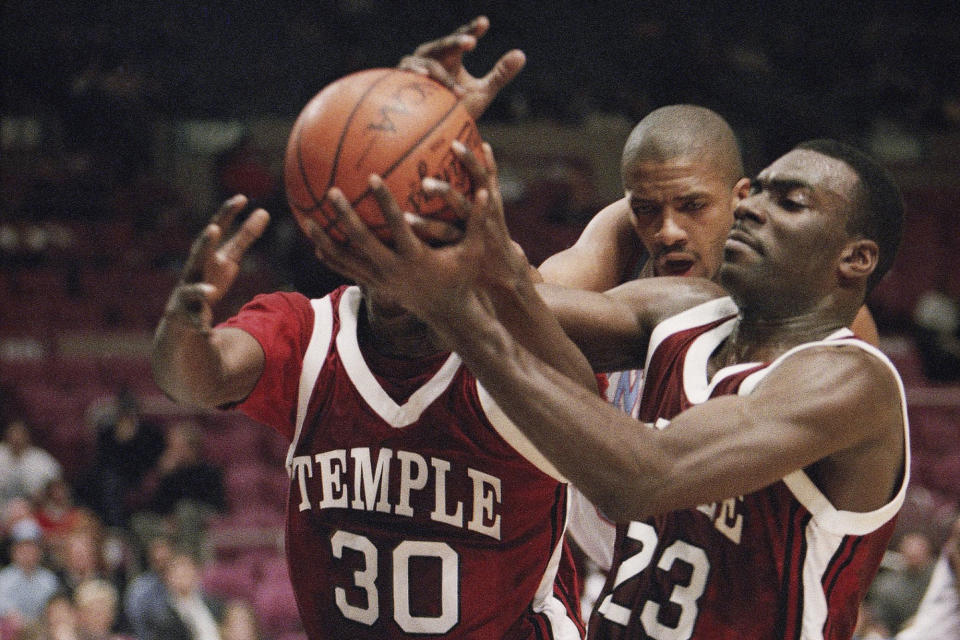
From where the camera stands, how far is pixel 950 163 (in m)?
13.4

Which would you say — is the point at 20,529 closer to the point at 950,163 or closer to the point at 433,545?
the point at 433,545

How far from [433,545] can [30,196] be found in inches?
389

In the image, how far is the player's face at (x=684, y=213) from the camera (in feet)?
11.1

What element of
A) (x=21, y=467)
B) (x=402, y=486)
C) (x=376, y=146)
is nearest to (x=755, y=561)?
(x=402, y=486)

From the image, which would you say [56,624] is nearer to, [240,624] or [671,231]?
[240,624]

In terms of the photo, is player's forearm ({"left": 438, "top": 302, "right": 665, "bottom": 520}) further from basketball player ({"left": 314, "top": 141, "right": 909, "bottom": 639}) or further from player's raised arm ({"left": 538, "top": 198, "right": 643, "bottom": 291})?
player's raised arm ({"left": 538, "top": 198, "right": 643, "bottom": 291})

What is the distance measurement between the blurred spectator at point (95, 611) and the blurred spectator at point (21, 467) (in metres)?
1.71

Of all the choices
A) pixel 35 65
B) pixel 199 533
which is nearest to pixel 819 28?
pixel 35 65

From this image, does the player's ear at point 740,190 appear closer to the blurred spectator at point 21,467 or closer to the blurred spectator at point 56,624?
the blurred spectator at point 56,624

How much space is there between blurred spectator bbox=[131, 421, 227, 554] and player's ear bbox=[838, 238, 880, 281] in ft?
19.7

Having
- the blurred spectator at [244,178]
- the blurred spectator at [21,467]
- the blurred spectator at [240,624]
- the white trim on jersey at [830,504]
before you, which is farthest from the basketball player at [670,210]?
the blurred spectator at [244,178]

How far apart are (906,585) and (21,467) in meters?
5.72

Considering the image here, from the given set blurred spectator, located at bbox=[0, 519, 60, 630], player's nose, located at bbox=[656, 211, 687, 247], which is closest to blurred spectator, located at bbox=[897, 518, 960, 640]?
player's nose, located at bbox=[656, 211, 687, 247]

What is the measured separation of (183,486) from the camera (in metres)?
8.20
